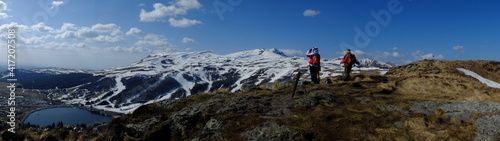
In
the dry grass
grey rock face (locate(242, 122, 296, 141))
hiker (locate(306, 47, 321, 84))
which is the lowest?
grey rock face (locate(242, 122, 296, 141))

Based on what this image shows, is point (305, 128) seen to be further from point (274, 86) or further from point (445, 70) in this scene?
point (445, 70)

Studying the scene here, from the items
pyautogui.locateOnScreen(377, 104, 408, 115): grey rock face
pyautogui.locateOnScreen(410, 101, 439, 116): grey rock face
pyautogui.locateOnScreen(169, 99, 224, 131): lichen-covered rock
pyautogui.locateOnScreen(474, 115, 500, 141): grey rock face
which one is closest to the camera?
pyautogui.locateOnScreen(474, 115, 500, 141): grey rock face

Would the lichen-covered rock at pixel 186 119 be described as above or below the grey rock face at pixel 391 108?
below

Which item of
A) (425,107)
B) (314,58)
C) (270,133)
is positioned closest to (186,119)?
(270,133)

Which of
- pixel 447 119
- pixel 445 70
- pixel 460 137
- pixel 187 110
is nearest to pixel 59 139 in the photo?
pixel 187 110

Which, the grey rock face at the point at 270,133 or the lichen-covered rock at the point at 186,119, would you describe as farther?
the lichen-covered rock at the point at 186,119

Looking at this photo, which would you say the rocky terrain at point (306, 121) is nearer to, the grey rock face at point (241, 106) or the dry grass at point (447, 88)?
the grey rock face at point (241, 106)

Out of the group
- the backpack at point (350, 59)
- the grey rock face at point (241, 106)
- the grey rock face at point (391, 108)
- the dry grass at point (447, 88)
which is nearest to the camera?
the grey rock face at point (391, 108)

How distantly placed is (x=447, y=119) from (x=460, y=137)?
8.56 ft

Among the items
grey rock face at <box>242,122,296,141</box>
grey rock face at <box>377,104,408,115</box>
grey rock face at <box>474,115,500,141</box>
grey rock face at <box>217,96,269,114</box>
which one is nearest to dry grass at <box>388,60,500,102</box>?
grey rock face at <box>377,104,408,115</box>

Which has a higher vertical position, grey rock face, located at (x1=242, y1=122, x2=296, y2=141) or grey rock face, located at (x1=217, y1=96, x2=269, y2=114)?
grey rock face, located at (x1=217, y1=96, x2=269, y2=114)

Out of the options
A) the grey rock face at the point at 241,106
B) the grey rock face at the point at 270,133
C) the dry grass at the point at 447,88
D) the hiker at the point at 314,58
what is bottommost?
the grey rock face at the point at 270,133

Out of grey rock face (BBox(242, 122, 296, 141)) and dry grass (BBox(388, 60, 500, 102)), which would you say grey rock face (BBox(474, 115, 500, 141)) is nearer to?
dry grass (BBox(388, 60, 500, 102))

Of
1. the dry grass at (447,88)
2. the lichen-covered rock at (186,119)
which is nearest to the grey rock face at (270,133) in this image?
the lichen-covered rock at (186,119)
